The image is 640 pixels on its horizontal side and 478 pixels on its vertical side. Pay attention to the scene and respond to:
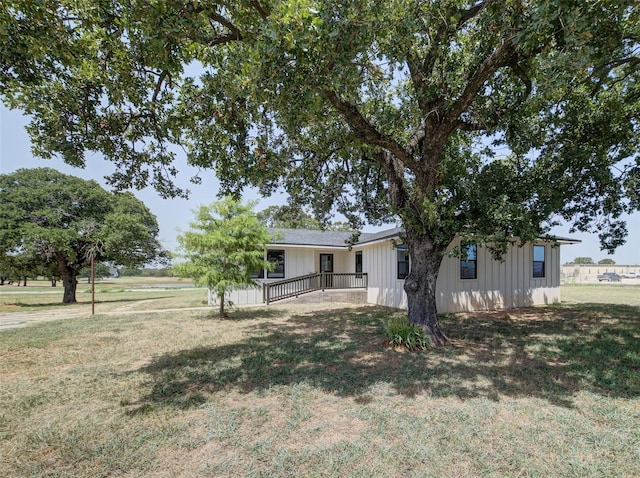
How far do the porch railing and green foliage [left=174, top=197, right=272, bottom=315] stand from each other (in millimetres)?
3823

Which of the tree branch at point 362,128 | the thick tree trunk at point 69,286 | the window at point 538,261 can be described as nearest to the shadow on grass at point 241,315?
the tree branch at point 362,128

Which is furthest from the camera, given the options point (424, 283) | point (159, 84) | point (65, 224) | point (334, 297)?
point (65, 224)

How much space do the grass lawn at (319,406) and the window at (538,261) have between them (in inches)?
243

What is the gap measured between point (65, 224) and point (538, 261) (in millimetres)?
24008

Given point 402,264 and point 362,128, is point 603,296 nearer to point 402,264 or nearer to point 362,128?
point 402,264

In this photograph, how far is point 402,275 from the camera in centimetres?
1232

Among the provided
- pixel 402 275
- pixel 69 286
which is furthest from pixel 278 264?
pixel 69 286

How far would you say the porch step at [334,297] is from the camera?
48.2 feet

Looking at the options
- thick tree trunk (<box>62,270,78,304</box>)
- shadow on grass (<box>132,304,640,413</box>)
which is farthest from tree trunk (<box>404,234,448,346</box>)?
thick tree trunk (<box>62,270,78,304</box>)

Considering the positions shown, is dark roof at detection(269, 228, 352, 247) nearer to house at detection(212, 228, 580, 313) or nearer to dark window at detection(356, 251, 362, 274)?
house at detection(212, 228, 580, 313)

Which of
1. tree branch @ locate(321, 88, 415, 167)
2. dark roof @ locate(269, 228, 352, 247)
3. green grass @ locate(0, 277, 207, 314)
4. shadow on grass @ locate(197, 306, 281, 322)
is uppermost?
tree branch @ locate(321, 88, 415, 167)

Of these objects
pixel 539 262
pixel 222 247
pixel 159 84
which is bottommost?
pixel 539 262

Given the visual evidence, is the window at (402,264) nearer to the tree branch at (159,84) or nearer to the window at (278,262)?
the window at (278,262)

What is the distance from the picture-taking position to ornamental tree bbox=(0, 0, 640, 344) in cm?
390
